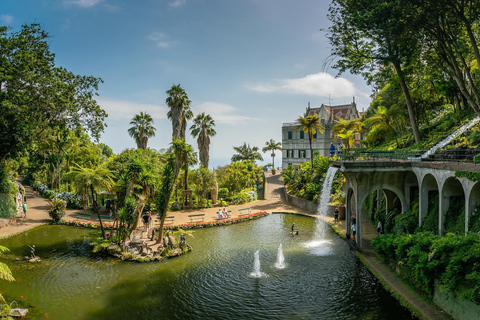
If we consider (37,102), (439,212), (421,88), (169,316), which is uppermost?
(421,88)

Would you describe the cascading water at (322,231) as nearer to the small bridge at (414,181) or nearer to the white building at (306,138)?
the small bridge at (414,181)

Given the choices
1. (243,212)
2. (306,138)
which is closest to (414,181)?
(243,212)

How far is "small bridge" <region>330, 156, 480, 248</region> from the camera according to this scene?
1433 centimetres

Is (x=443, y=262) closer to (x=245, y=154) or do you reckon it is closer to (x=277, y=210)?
(x=277, y=210)

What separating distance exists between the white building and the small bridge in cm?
3701

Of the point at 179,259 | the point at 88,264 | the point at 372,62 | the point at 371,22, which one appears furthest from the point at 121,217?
the point at 372,62

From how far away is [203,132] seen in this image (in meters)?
43.0

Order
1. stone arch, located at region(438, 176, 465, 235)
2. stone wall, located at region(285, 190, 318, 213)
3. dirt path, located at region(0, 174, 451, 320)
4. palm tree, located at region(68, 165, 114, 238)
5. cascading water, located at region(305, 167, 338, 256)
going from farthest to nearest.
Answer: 1. stone wall, located at region(285, 190, 318, 213)
2. palm tree, located at region(68, 165, 114, 238)
3. cascading water, located at region(305, 167, 338, 256)
4. stone arch, located at region(438, 176, 465, 235)
5. dirt path, located at region(0, 174, 451, 320)

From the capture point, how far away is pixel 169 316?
12.7 meters

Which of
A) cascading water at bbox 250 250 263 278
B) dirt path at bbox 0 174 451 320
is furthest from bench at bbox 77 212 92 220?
cascading water at bbox 250 250 263 278

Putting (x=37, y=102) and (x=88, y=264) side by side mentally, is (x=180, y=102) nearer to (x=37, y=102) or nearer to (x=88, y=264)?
(x=37, y=102)

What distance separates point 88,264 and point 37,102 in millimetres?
12169

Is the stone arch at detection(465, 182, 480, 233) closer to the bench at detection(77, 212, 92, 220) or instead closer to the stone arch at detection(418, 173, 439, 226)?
the stone arch at detection(418, 173, 439, 226)

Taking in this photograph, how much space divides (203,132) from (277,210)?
1533cm
